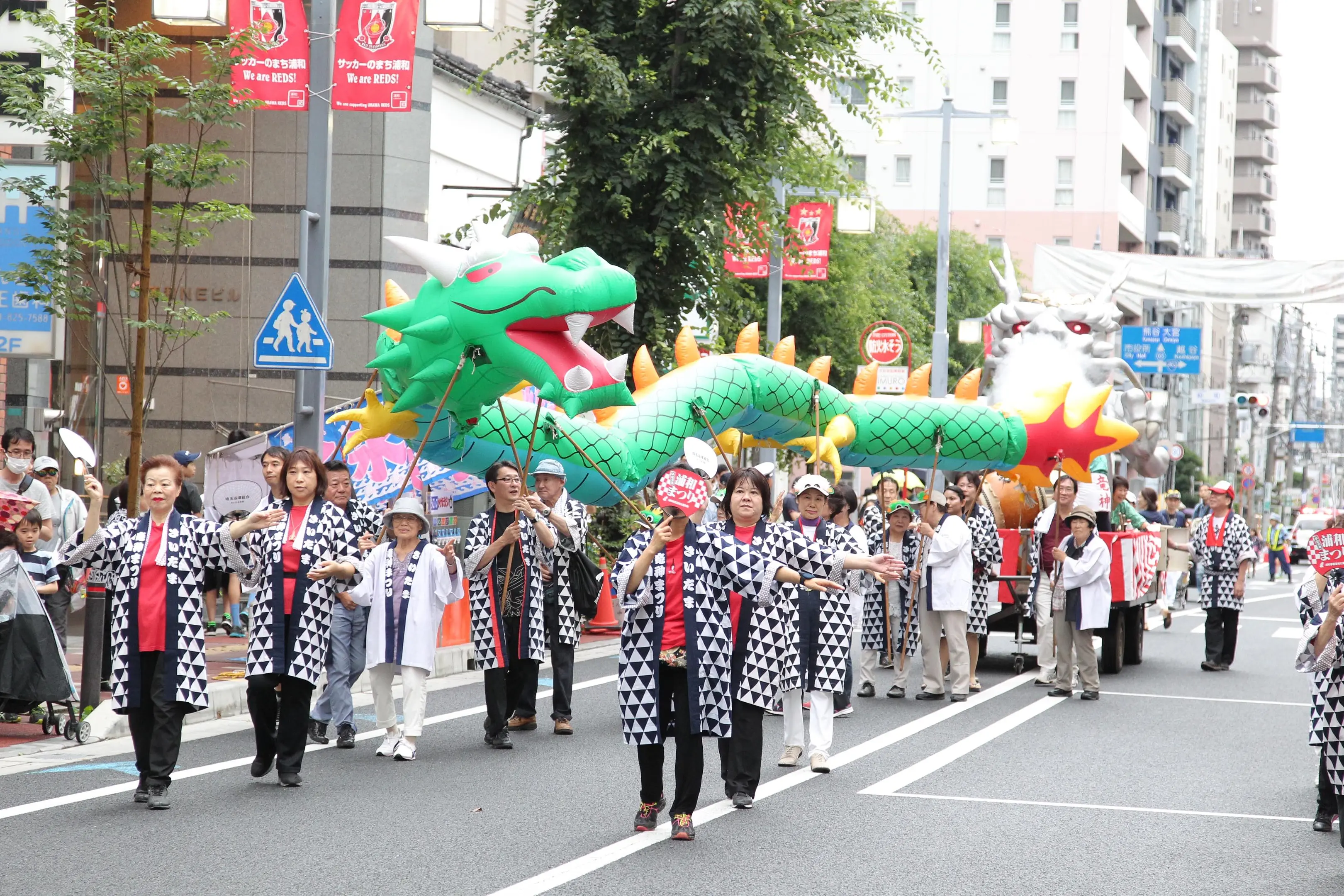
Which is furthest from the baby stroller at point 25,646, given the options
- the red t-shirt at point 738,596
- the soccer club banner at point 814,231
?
the soccer club banner at point 814,231

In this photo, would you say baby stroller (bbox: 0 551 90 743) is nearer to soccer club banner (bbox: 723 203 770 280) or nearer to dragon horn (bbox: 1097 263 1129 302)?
soccer club banner (bbox: 723 203 770 280)

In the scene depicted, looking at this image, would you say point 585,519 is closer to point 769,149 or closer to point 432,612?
point 432,612

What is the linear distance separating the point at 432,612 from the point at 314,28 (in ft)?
18.8

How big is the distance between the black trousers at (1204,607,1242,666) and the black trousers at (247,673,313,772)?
437 inches

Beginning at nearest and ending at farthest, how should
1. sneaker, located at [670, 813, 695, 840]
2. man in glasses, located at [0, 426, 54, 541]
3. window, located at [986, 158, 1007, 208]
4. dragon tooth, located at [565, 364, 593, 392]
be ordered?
sneaker, located at [670, 813, 695, 840]
dragon tooth, located at [565, 364, 593, 392]
man in glasses, located at [0, 426, 54, 541]
window, located at [986, 158, 1007, 208]

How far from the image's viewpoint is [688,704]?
770 cm

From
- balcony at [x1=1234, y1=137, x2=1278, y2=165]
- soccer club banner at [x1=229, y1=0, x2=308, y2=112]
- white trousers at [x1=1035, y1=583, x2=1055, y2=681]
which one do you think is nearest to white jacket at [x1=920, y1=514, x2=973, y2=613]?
white trousers at [x1=1035, y1=583, x2=1055, y2=681]

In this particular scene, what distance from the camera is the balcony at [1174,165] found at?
7062 cm

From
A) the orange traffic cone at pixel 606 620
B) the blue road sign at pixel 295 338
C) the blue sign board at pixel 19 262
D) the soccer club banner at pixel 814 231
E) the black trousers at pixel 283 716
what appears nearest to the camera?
the black trousers at pixel 283 716

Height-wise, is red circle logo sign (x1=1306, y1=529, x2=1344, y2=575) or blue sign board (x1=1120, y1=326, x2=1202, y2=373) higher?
blue sign board (x1=1120, y1=326, x2=1202, y2=373)

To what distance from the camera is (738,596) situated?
329 inches

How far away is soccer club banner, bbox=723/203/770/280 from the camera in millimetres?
19156

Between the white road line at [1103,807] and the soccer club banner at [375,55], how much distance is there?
7.24 metres

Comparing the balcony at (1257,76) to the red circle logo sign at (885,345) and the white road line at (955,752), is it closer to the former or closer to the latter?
the red circle logo sign at (885,345)
